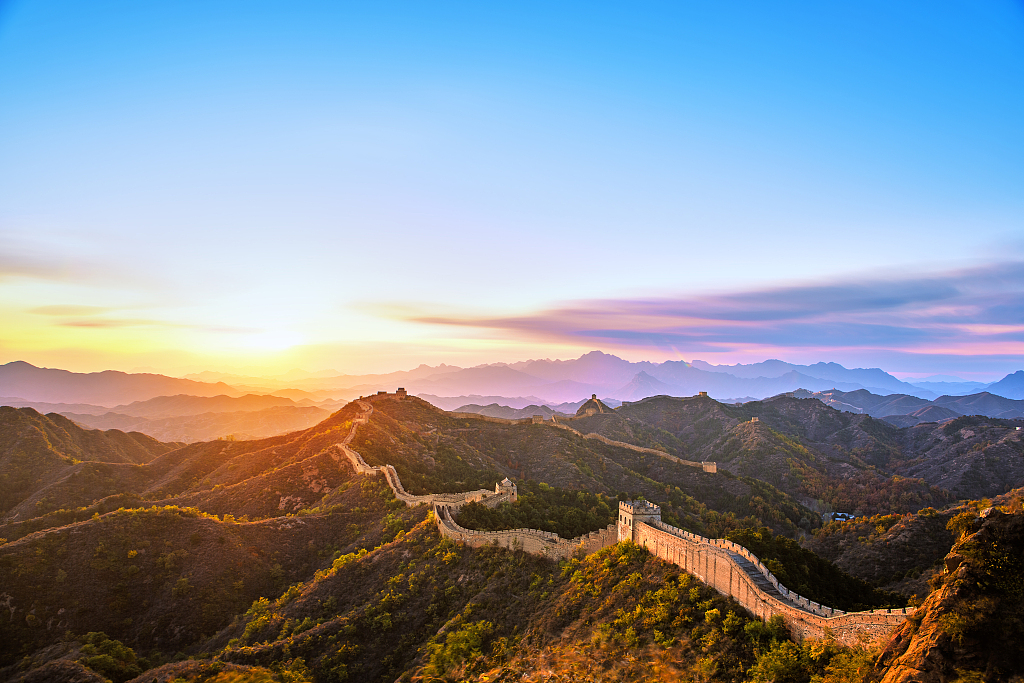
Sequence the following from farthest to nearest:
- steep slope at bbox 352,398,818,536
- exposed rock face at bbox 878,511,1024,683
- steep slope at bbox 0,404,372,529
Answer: steep slope at bbox 352,398,818,536 → steep slope at bbox 0,404,372,529 → exposed rock face at bbox 878,511,1024,683

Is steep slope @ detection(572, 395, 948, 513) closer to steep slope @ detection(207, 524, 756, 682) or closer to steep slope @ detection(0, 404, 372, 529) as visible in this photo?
steep slope @ detection(0, 404, 372, 529)

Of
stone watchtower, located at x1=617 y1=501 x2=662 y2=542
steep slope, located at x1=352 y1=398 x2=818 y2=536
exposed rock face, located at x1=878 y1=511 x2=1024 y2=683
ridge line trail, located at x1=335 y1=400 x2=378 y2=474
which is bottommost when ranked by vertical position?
steep slope, located at x1=352 y1=398 x2=818 y2=536

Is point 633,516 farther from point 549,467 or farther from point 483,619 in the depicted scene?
point 549,467

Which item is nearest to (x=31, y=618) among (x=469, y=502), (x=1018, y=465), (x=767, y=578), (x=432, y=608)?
(x=432, y=608)

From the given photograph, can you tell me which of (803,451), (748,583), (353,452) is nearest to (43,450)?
(353,452)

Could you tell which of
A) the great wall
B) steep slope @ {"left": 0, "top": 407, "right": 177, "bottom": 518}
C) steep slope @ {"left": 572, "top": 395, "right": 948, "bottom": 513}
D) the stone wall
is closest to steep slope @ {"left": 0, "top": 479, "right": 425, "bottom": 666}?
the great wall

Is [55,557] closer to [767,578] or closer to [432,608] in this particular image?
[432,608]

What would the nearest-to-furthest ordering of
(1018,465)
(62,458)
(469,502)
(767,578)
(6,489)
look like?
(767,578)
(469,502)
(6,489)
(62,458)
(1018,465)
